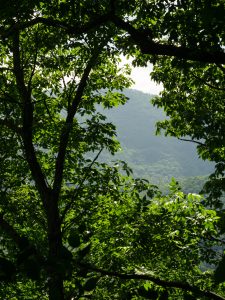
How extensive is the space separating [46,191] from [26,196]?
227 centimetres

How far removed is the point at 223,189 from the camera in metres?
12.5

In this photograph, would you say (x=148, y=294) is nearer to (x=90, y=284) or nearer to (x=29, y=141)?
(x=90, y=284)

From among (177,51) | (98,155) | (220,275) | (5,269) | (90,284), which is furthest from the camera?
(98,155)

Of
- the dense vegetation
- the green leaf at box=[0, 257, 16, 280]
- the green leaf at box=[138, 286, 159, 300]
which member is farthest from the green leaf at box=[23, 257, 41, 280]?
the dense vegetation

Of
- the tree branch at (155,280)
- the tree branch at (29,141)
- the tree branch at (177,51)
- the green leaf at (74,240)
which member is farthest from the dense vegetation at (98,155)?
the green leaf at (74,240)

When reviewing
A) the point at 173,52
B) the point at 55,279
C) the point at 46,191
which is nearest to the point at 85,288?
the point at 55,279

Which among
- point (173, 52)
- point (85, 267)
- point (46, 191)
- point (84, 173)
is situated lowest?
point (85, 267)

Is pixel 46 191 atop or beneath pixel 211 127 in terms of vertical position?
beneath

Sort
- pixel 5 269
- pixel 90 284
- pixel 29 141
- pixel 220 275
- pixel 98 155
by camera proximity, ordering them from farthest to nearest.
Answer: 1. pixel 29 141
2. pixel 98 155
3. pixel 90 284
4. pixel 5 269
5. pixel 220 275

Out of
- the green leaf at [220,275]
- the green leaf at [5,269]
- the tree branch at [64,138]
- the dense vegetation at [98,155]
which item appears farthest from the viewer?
the tree branch at [64,138]

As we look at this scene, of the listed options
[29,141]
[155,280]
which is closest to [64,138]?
[29,141]

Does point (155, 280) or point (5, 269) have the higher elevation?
point (155, 280)

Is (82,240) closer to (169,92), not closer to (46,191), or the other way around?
(46,191)

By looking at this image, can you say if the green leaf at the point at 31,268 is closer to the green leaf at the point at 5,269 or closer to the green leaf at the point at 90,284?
the green leaf at the point at 5,269
